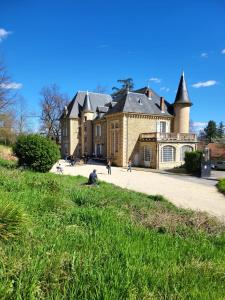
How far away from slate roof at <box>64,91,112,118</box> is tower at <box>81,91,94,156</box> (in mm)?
1128

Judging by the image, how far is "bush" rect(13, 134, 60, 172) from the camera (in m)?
15.0

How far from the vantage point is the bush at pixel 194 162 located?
25.3 meters

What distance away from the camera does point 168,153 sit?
30562mm

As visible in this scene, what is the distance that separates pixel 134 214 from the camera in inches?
229

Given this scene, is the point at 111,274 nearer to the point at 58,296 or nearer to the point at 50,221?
the point at 58,296

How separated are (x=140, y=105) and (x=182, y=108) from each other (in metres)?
5.74

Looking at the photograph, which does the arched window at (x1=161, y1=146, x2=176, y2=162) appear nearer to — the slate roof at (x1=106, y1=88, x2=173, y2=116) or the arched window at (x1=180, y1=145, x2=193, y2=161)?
the arched window at (x1=180, y1=145, x2=193, y2=161)

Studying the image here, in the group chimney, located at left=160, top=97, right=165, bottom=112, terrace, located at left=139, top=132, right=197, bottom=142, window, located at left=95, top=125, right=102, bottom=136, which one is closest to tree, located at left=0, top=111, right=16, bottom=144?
window, located at left=95, top=125, right=102, bottom=136

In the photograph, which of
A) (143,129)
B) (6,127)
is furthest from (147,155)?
(6,127)

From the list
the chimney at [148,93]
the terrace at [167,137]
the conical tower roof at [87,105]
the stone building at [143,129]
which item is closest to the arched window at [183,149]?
the stone building at [143,129]

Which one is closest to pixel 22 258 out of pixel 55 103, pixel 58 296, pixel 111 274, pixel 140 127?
pixel 58 296

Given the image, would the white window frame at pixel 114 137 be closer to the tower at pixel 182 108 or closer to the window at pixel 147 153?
the window at pixel 147 153

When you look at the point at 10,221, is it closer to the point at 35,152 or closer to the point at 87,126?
the point at 35,152

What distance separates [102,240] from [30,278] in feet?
4.39
